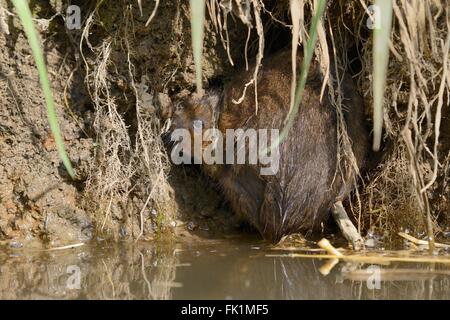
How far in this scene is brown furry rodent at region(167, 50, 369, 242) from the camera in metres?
2.91

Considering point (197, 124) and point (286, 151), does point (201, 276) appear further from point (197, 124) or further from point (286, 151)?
point (197, 124)

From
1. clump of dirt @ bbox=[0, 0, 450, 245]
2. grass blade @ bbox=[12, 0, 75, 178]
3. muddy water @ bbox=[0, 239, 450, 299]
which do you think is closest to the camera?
grass blade @ bbox=[12, 0, 75, 178]

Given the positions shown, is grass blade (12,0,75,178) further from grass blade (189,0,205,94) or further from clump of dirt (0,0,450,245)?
clump of dirt (0,0,450,245)

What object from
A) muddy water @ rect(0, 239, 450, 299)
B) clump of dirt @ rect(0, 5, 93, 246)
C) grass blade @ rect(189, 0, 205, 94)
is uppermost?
grass blade @ rect(189, 0, 205, 94)

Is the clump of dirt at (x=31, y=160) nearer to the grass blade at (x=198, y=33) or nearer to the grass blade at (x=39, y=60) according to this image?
the grass blade at (x=39, y=60)

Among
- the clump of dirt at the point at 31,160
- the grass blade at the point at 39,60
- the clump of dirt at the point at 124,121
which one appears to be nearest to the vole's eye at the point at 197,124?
the clump of dirt at the point at 124,121

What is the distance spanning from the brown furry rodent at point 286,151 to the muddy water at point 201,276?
214 mm

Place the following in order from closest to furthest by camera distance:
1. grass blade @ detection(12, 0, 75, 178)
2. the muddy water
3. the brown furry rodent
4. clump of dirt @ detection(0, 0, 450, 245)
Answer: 1. grass blade @ detection(12, 0, 75, 178)
2. the muddy water
3. the brown furry rodent
4. clump of dirt @ detection(0, 0, 450, 245)

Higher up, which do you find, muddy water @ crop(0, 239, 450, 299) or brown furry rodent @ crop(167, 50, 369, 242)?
brown furry rodent @ crop(167, 50, 369, 242)

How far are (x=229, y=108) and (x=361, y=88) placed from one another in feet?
1.94

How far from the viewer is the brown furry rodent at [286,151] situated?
9.54 ft

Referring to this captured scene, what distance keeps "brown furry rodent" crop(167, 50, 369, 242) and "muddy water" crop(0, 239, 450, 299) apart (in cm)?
21

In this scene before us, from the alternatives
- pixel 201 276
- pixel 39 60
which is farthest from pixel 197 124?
pixel 39 60

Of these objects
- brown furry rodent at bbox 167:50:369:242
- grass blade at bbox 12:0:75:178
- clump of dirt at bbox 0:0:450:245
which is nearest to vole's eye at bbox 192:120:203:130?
brown furry rodent at bbox 167:50:369:242
